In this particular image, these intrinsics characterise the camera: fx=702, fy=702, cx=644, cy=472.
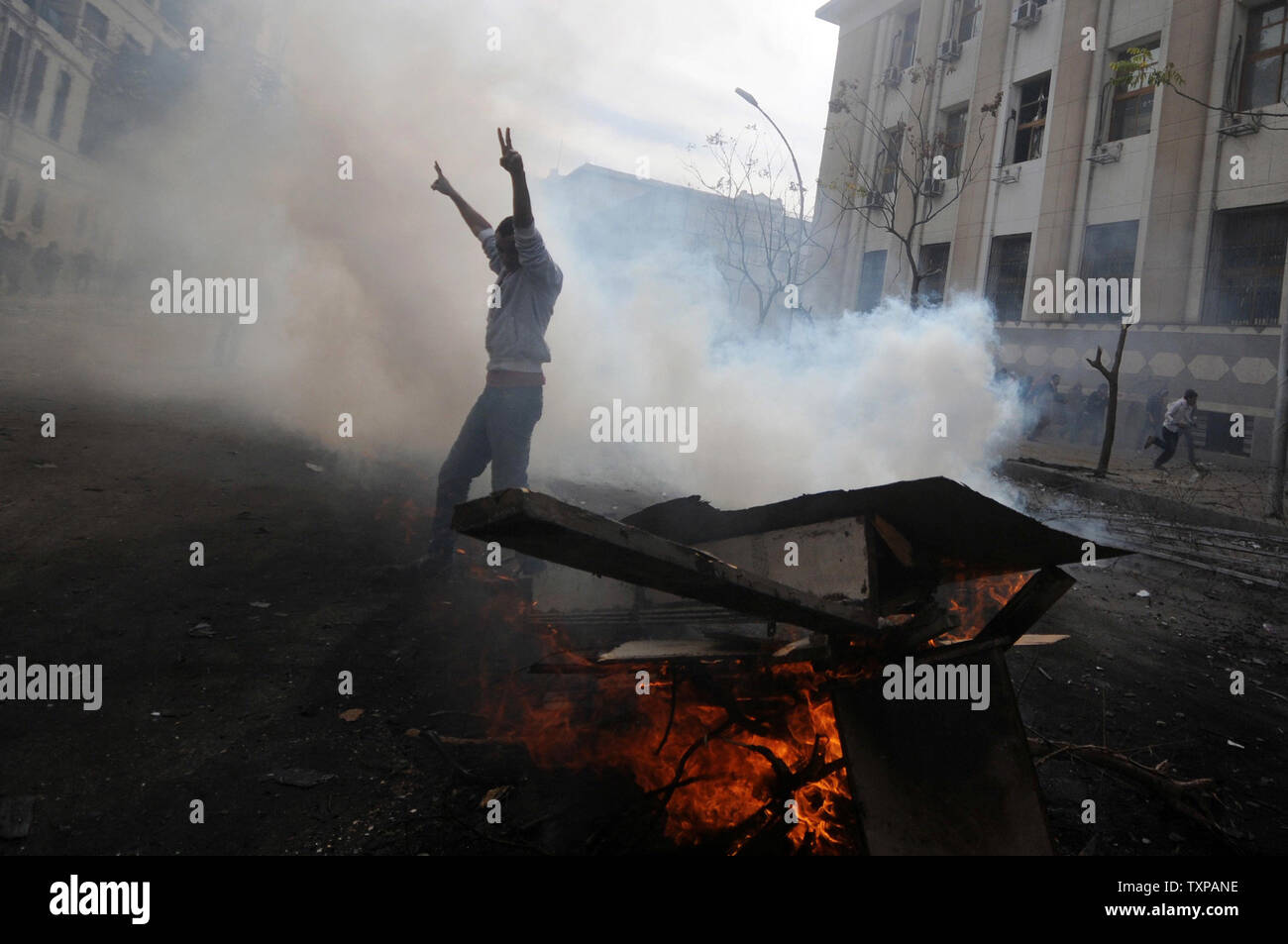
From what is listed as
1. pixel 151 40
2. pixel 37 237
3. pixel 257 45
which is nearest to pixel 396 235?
pixel 257 45

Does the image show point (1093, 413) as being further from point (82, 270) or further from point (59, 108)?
point (59, 108)

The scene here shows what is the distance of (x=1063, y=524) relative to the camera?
7.02 metres

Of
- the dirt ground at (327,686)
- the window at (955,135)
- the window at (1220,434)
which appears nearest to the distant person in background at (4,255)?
the dirt ground at (327,686)

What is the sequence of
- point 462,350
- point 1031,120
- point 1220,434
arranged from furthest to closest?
point 1031,120 < point 1220,434 < point 462,350

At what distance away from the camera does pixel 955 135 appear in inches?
781

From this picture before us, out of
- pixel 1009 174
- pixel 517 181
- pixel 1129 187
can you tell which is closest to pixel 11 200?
pixel 517 181

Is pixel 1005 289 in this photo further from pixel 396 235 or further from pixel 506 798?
pixel 506 798

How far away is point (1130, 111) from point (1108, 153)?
1034 mm

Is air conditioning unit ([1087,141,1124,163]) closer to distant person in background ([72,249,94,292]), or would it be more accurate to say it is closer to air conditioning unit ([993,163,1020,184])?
air conditioning unit ([993,163,1020,184])

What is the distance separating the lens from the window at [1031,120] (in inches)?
677

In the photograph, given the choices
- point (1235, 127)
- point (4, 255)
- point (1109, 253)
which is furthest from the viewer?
point (4, 255)

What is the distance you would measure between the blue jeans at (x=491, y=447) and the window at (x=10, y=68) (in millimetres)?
30478

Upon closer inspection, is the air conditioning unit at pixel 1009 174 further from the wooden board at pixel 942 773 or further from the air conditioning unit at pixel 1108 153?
the wooden board at pixel 942 773

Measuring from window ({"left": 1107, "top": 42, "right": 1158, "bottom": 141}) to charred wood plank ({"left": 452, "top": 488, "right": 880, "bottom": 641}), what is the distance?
18.2m
